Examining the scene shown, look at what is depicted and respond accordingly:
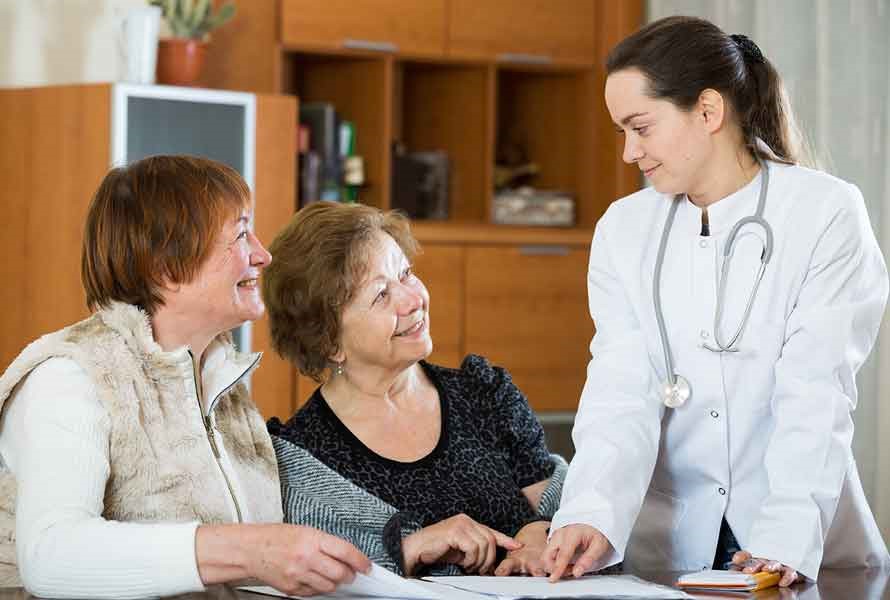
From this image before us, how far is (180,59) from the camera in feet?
14.5

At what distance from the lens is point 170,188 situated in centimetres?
169

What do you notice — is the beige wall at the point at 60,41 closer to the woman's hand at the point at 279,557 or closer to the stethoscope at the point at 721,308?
the stethoscope at the point at 721,308

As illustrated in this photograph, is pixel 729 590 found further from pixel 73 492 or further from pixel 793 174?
pixel 73 492

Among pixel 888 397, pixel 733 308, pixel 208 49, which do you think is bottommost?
pixel 888 397

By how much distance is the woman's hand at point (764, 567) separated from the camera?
1642mm

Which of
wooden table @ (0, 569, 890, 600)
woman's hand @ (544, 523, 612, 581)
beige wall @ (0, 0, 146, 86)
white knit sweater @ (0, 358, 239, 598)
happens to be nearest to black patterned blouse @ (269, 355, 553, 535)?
woman's hand @ (544, 523, 612, 581)

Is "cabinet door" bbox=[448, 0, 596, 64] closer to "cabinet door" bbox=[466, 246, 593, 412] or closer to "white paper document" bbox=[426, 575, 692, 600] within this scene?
"cabinet door" bbox=[466, 246, 593, 412]

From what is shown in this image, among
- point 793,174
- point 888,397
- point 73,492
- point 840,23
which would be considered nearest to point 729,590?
point 793,174

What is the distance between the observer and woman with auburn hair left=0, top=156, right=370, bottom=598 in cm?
142

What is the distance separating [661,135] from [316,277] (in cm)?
58

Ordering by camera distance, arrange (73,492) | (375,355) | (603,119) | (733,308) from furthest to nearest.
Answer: (603,119)
(375,355)
(733,308)
(73,492)

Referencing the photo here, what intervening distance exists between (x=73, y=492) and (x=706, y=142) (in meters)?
1.00

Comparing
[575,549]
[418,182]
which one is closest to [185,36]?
[418,182]

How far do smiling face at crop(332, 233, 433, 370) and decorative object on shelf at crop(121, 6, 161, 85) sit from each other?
241 cm
